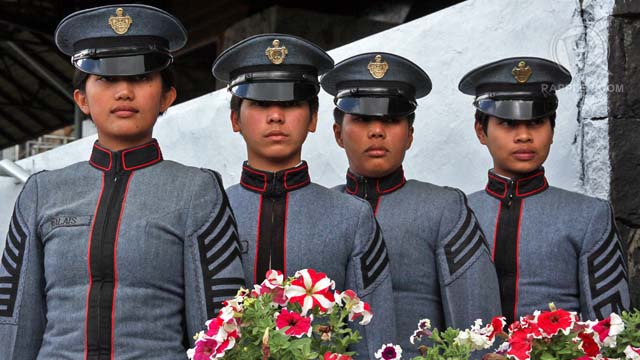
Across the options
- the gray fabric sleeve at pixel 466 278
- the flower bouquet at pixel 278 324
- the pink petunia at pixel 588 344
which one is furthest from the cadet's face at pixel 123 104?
the pink petunia at pixel 588 344

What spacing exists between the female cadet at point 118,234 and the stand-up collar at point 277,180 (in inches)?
14.8

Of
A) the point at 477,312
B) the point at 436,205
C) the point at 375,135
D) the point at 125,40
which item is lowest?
the point at 477,312

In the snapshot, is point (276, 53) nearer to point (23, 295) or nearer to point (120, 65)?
point (120, 65)

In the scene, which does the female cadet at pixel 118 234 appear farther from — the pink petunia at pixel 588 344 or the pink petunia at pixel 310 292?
the pink petunia at pixel 588 344

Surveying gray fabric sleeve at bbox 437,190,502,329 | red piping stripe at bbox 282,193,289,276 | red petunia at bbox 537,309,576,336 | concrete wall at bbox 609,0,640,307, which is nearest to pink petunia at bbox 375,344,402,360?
red petunia at bbox 537,309,576,336

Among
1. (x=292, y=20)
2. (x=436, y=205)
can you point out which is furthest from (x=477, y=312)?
(x=292, y=20)

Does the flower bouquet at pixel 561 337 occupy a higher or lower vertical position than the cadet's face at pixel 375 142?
lower

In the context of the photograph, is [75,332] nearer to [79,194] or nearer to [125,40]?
[79,194]

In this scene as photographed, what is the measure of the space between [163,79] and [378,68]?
101cm

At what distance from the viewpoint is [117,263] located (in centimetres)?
265

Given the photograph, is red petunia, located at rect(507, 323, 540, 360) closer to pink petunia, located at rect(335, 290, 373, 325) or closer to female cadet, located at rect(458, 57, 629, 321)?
pink petunia, located at rect(335, 290, 373, 325)

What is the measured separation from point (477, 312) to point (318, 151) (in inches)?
69.6

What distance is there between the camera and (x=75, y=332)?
261cm

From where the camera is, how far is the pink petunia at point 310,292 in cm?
220
